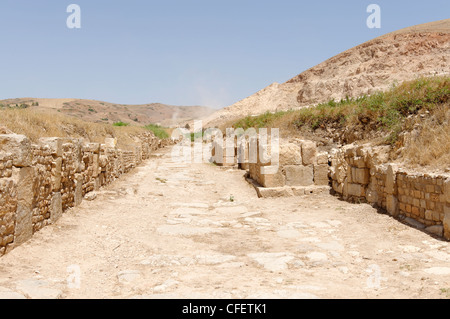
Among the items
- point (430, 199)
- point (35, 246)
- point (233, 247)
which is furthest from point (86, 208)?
point (430, 199)

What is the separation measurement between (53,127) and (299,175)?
7203 millimetres

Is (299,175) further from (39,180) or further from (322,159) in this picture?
(39,180)

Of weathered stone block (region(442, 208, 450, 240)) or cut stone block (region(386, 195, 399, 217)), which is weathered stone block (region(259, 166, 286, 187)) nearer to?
cut stone block (region(386, 195, 399, 217))

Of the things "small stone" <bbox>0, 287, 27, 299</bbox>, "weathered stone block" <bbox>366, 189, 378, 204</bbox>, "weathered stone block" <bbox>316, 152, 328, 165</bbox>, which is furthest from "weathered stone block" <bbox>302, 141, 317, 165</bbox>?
"small stone" <bbox>0, 287, 27, 299</bbox>

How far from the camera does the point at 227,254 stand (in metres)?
4.83

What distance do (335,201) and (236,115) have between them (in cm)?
2700

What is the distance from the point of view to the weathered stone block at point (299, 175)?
9062 millimetres

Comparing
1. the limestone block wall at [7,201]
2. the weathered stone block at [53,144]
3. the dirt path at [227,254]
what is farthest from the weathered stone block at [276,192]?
the limestone block wall at [7,201]

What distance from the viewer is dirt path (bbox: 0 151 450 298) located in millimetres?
3525

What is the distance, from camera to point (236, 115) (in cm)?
3466

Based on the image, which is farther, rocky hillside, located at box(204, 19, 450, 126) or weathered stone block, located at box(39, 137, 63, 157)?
rocky hillside, located at box(204, 19, 450, 126)

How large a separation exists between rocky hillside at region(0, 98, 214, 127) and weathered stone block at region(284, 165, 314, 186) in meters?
36.5

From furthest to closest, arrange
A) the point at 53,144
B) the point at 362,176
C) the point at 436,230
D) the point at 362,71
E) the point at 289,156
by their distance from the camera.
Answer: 1. the point at 362,71
2. the point at 289,156
3. the point at 362,176
4. the point at 53,144
5. the point at 436,230

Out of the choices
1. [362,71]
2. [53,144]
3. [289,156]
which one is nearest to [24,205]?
[53,144]
